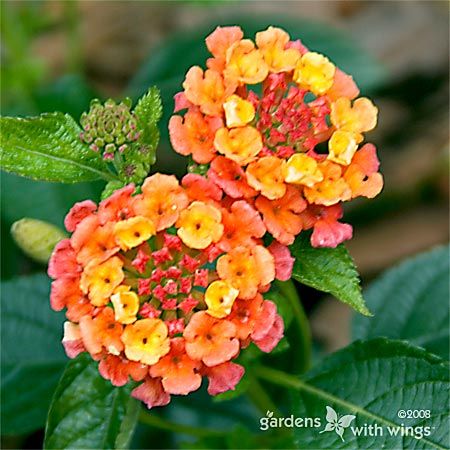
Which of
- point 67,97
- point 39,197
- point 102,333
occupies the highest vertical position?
point 67,97

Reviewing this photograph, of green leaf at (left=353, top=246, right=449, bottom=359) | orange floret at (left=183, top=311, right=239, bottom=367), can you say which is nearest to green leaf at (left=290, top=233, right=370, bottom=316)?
orange floret at (left=183, top=311, right=239, bottom=367)

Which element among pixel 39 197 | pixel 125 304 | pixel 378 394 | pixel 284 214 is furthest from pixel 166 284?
pixel 39 197

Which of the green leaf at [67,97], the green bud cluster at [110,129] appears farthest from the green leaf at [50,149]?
the green leaf at [67,97]

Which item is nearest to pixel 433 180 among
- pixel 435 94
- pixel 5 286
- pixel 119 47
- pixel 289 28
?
pixel 435 94

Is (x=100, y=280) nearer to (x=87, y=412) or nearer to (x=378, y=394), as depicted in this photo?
(x=87, y=412)

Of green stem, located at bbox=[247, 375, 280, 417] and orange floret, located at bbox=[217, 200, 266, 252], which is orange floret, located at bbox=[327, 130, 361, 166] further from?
green stem, located at bbox=[247, 375, 280, 417]

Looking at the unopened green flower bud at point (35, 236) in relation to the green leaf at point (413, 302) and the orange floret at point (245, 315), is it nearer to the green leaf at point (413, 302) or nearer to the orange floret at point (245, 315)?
the orange floret at point (245, 315)

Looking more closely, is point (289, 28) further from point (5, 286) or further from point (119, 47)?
point (5, 286)

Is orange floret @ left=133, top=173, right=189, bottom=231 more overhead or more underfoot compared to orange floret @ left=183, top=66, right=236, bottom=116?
more underfoot
